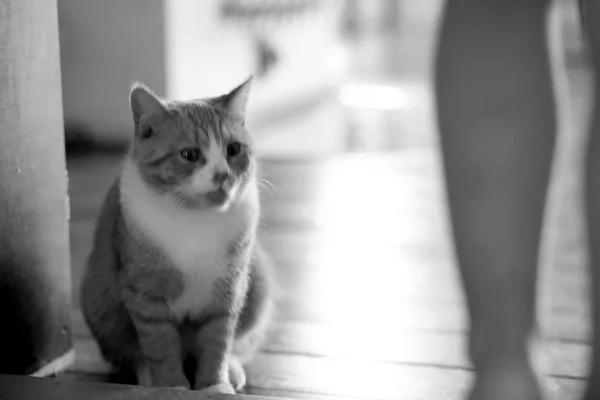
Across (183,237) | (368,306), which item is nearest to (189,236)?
(183,237)

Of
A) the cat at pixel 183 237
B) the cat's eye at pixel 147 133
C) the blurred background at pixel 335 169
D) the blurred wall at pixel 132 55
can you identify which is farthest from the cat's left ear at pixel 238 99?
the blurred wall at pixel 132 55

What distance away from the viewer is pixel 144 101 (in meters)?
0.99

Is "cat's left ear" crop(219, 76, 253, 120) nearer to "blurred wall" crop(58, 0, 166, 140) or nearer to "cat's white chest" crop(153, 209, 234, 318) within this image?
"cat's white chest" crop(153, 209, 234, 318)

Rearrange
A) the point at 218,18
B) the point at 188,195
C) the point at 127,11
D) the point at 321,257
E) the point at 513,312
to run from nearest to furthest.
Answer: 1. the point at 513,312
2. the point at 188,195
3. the point at 321,257
4. the point at 127,11
5. the point at 218,18

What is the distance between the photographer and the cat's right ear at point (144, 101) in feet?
3.21

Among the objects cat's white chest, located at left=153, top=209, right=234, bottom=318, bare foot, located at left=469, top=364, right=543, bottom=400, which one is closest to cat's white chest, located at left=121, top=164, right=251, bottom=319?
cat's white chest, located at left=153, top=209, right=234, bottom=318

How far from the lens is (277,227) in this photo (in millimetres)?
2141

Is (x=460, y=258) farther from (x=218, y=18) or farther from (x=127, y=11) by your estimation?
(x=218, y=18)

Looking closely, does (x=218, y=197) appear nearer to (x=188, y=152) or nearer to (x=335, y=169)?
(x=188, y=152)

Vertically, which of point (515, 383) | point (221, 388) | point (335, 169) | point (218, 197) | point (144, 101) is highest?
point (144, 101)

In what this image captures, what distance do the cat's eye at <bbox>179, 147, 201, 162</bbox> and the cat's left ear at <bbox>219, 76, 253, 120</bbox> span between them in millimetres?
88

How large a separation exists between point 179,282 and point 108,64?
2528 mm

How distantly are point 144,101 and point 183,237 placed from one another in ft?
0.59

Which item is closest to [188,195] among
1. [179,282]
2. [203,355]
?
[179,282]
